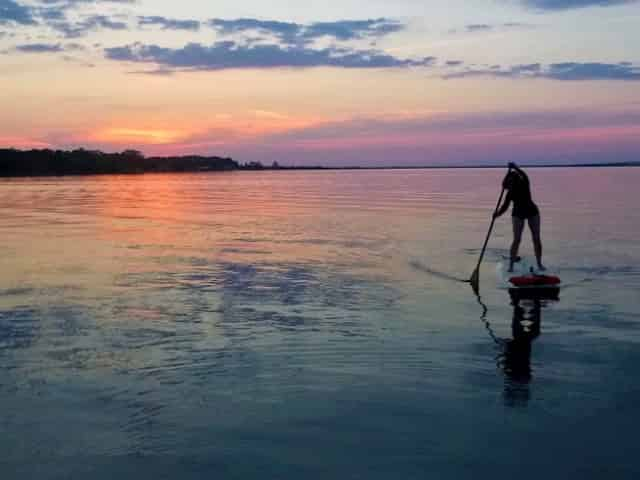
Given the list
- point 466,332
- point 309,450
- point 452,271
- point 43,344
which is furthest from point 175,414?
point 452,271

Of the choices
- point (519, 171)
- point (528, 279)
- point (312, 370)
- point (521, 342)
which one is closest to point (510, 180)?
point (519, 171)

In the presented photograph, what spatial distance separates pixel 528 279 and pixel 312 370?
19.7 ft

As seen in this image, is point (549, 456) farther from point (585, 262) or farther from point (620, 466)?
point (585, 262)

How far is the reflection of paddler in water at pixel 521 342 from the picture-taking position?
6.77 metres

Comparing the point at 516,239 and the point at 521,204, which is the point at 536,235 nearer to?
the point at 516,239

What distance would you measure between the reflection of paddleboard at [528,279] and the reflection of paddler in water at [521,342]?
5.2 inches

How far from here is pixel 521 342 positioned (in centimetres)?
862

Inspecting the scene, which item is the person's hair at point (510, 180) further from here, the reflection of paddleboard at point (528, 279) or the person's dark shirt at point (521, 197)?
the reflection of paddleboard at point (528, 279)

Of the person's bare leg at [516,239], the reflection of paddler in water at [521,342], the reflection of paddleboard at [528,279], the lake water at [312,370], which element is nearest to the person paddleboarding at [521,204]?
the person's bare leg at [516,239]

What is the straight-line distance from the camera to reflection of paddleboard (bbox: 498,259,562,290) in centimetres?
1217

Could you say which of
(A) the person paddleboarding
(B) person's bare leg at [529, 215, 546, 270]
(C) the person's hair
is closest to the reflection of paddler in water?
(B) person's bare leg at [529, 215, 546, 270]

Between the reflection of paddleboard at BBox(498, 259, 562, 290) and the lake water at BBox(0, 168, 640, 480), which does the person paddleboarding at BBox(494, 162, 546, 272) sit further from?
the lake water at BBox(0, 168, 640, 480)

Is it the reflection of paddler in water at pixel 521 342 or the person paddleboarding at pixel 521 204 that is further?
the person paddleboarding at pixel 521 204

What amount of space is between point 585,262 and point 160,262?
9.40m
